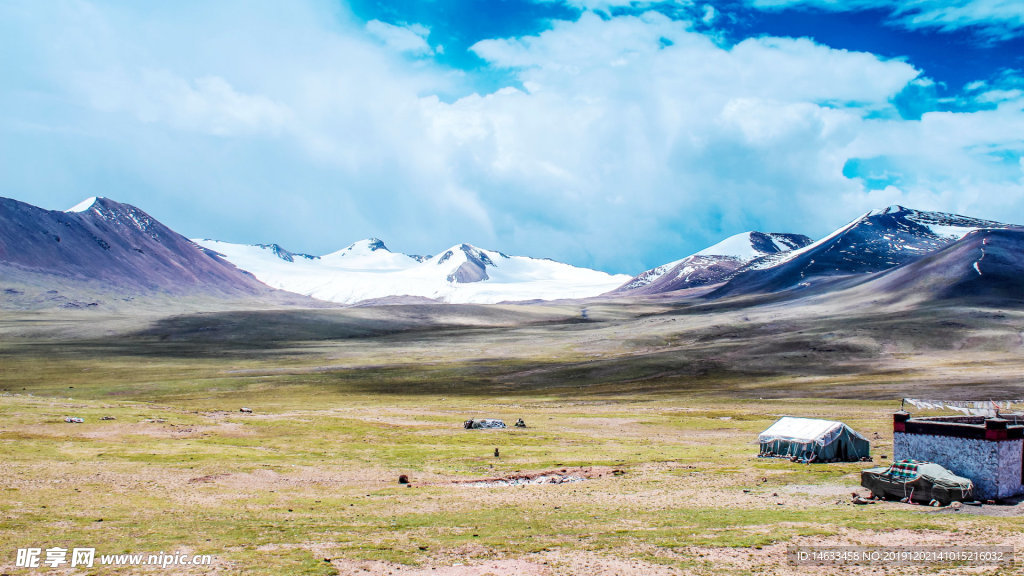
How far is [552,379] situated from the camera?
13250 centimetres

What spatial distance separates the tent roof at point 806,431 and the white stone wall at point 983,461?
10.4m

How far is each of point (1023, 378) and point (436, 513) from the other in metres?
110

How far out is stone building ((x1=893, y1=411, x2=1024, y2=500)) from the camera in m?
37.3

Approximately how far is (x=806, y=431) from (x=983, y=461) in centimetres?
1542

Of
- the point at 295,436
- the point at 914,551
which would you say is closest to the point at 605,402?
the point at 295,436

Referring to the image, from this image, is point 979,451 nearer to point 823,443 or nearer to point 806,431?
point 823,443

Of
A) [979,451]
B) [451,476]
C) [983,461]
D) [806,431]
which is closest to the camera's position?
[983,461]

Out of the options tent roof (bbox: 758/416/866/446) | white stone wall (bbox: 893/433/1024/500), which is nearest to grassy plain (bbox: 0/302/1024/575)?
white stone wall (bbox: 893/433/1024/500)

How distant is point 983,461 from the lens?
3762cm

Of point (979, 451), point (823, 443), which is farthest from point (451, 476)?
point (979, 451)

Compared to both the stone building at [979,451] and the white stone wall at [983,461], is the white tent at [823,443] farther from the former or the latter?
the white stone wall at [983,461]

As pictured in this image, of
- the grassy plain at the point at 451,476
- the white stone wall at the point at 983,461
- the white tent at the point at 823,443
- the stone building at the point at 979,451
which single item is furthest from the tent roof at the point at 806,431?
the white stone wall at the point at 983,461

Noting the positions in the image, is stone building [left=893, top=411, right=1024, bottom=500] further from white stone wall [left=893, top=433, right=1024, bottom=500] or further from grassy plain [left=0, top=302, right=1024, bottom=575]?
grassy plain [left=0, top=302, right=1024, bottom=575]

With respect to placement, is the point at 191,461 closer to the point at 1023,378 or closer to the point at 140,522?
the point at 140,522
